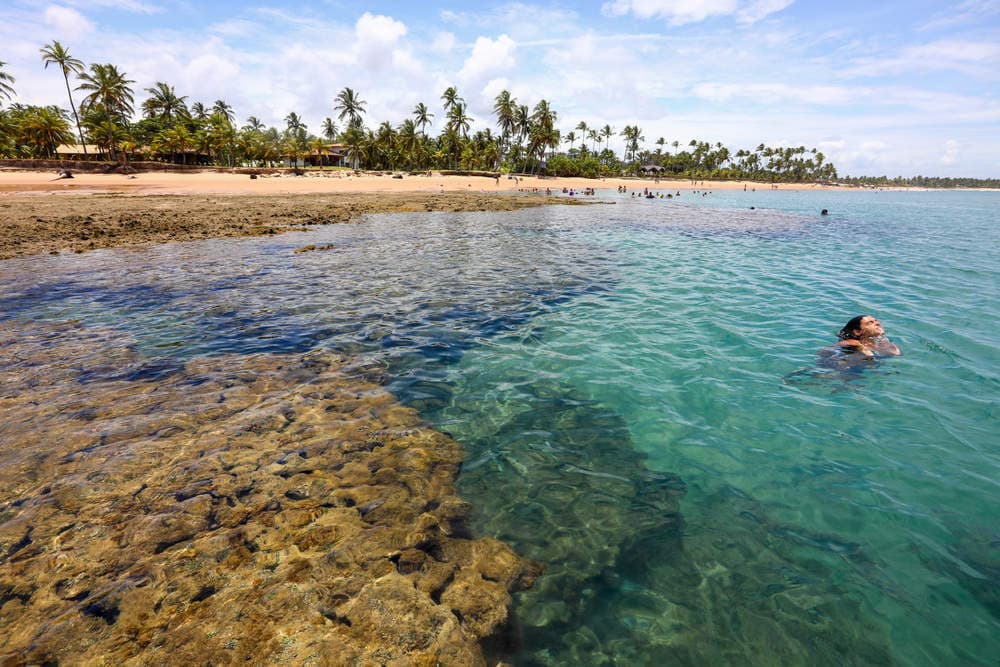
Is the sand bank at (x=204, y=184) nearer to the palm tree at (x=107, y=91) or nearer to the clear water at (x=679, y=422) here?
the palm tree at (x=107, y=91)

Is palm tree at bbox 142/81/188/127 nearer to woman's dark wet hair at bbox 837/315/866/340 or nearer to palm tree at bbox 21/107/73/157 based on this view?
palm tree at bbox 21/107/73/157

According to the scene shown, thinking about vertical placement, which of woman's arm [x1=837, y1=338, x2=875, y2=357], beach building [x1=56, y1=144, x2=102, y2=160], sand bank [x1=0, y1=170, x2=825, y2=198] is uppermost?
beach building [x1=56, y1=144, x2=102, y2=160]

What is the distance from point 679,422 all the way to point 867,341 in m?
5.96

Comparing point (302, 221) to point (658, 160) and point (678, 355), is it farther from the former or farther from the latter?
point (658, 160)

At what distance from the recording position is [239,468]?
17.5 ft

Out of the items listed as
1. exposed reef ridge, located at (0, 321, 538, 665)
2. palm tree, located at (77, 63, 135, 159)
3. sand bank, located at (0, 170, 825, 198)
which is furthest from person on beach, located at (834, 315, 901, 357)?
palm tree, located at (77, 63, 135, 159)

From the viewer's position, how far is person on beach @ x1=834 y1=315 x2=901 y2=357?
A: 30.3 ft

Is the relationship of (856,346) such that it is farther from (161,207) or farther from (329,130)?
(329,130)

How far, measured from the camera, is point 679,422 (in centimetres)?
696

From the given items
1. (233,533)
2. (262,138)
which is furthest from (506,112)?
(233,533)

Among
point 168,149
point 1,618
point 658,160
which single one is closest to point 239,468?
point 1,618

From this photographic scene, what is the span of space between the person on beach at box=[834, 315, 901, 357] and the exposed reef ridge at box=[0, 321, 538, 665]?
9.32m

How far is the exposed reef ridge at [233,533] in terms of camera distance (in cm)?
336

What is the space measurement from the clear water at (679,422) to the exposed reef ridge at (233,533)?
0.59 m
